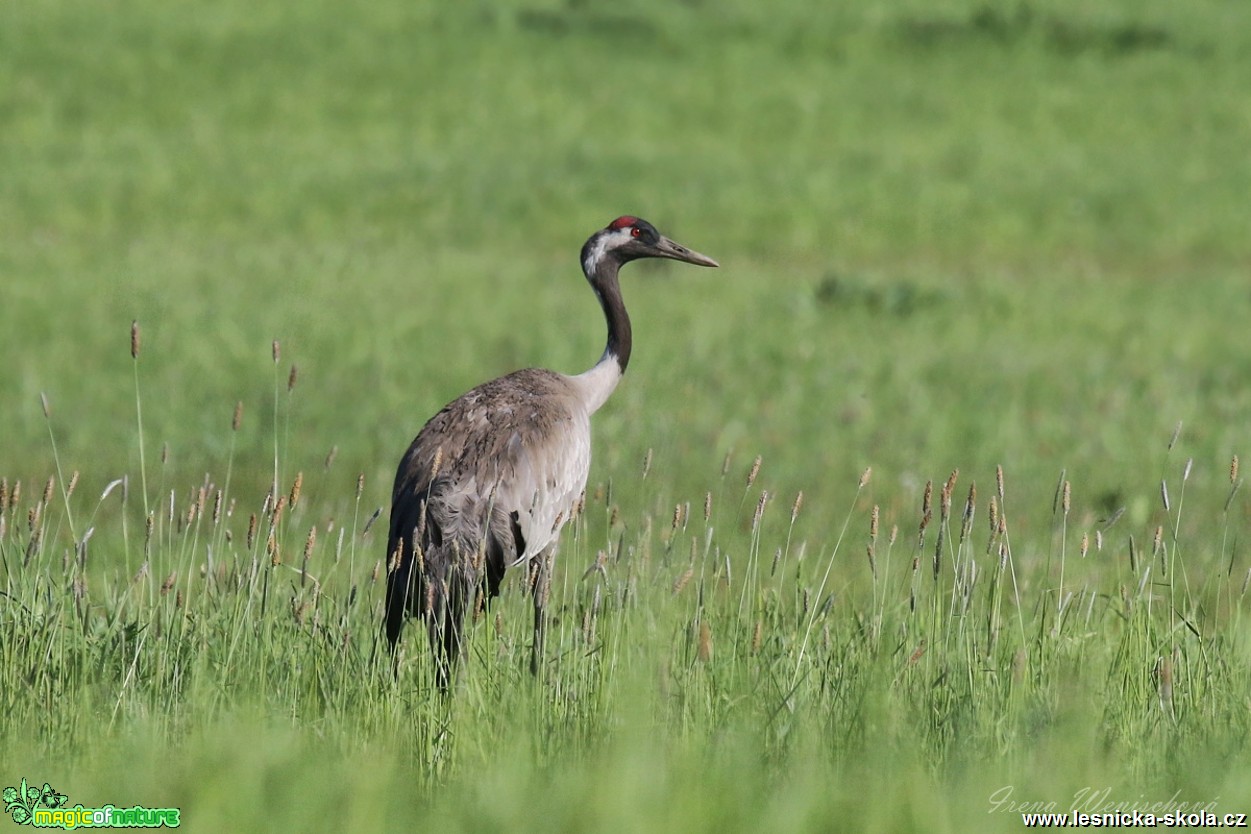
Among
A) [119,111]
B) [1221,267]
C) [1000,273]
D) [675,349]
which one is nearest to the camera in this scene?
[675,349]

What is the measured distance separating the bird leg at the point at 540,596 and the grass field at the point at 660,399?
98mm

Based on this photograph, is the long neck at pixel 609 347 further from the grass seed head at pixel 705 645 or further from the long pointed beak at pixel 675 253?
the grass seed head at pixel 705 645

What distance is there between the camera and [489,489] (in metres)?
6.13

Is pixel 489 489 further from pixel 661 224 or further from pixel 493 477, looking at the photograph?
pixel 661 224

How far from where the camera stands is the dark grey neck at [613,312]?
24.5ft

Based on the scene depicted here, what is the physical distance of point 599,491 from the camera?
5234 millimetres

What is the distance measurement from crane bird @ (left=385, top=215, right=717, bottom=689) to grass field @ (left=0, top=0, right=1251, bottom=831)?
0.55ft

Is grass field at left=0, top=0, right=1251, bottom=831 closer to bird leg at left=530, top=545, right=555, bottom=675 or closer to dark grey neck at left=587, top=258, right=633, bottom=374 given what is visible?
bird leg at left=530, top=545, right=555, bottom=675

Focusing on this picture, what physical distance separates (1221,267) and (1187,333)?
277 inches

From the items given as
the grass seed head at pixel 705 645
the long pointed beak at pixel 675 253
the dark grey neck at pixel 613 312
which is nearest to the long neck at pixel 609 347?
the dark grey neck at pixel 613 312

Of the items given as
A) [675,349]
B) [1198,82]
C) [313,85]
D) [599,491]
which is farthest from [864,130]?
[599,491]

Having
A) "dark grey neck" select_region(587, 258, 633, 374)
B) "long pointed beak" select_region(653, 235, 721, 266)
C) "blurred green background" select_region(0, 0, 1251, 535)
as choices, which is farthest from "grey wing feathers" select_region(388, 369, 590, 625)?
"blurred green background" select_region(0, 0, 1251, 535)

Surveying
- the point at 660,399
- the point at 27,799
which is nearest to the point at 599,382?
the point at 27,799

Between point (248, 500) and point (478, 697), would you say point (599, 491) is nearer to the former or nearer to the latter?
point (478, 697)
